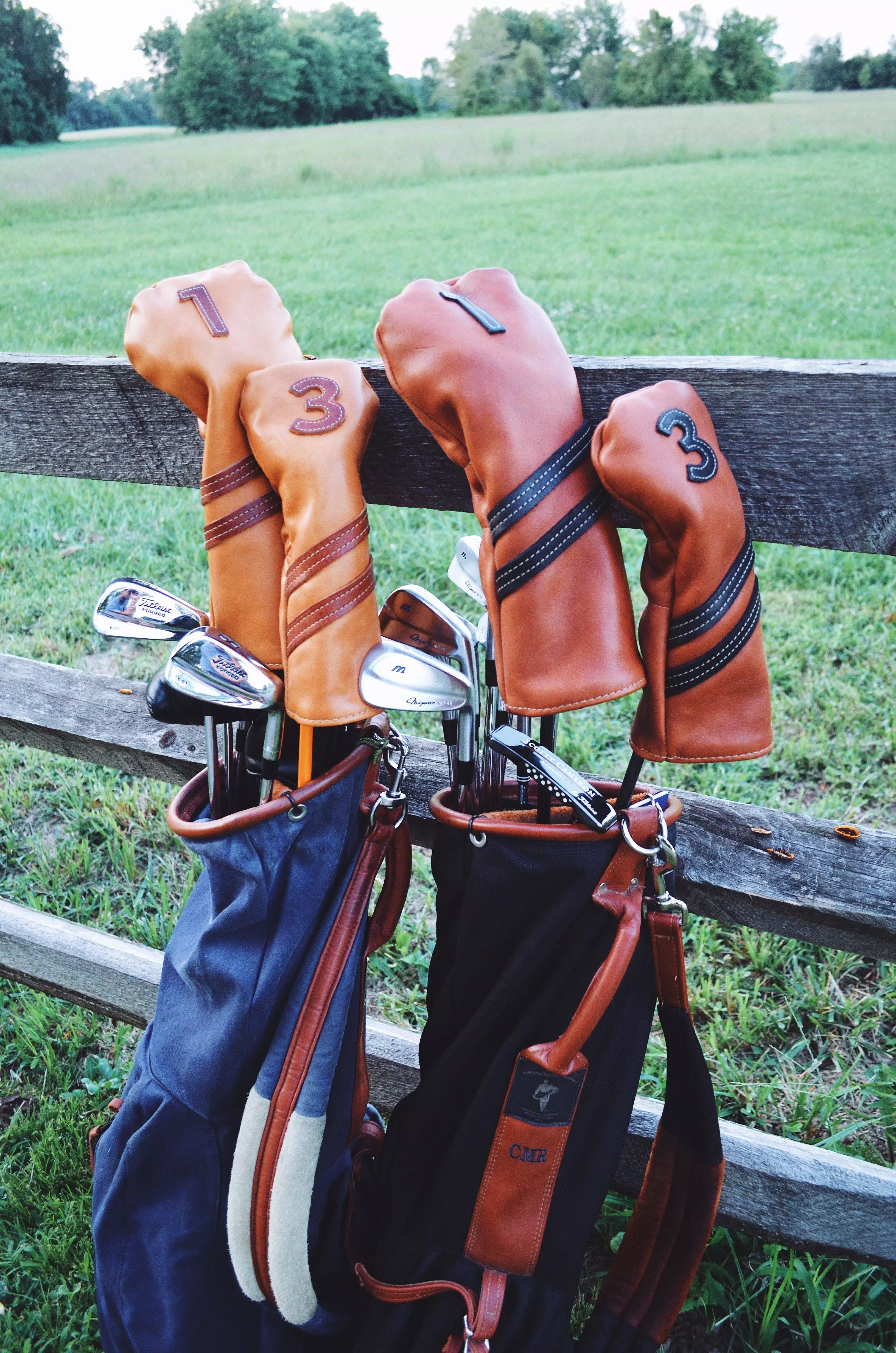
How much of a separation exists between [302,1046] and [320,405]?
30.0 inches

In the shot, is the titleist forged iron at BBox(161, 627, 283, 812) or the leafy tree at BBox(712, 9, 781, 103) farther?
the leafy tree at BBox(712, 9, 781, 103)

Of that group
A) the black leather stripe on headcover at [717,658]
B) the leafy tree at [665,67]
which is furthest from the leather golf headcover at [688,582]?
the leafy tree at [665,67]

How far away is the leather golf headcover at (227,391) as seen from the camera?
3.58ft

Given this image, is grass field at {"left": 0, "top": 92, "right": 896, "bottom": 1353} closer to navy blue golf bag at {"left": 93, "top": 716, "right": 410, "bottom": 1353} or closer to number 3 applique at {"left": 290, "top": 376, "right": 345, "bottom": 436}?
navy blue golf bag at {"left": 93, "top": 716, "right": 410, "bottom": 1353}

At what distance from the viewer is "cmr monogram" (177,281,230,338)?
3.59ft

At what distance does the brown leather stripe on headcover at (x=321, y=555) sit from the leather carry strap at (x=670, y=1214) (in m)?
0.64

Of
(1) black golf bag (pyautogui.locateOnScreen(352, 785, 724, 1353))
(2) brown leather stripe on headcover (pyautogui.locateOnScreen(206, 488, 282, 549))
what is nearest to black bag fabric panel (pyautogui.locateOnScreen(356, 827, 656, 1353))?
(1) black golf bag (pyautogui.locateOnScreen(352, 785, 724, 1353))

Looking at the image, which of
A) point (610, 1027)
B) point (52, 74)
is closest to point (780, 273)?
point (52, 74)

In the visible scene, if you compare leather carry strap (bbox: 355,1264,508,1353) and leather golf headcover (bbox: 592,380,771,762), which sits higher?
leather golf headcover (bbox: 592,380,771,762)

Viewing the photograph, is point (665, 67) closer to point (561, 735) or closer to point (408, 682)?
point (561, 735)

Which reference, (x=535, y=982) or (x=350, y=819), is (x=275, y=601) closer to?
(x=350, y=819)

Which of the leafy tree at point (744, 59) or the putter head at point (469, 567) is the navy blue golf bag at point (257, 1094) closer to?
the putter head at point (469, 567)

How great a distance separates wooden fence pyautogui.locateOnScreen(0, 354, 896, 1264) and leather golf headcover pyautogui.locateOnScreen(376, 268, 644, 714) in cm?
20

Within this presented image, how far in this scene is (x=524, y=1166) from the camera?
44.4 inches
